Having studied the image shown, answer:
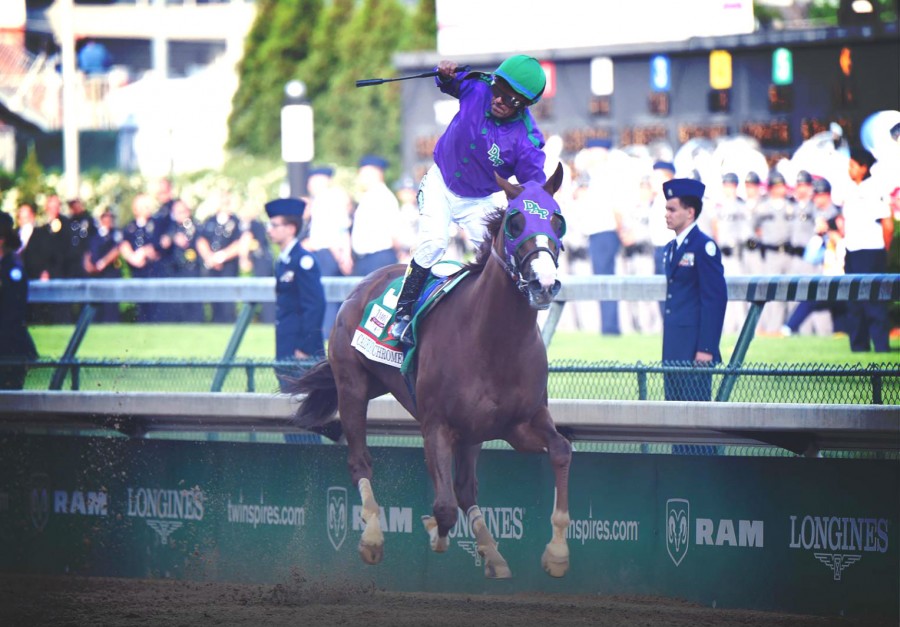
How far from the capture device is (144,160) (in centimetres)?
3831

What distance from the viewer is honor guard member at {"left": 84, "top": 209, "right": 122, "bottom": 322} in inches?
693

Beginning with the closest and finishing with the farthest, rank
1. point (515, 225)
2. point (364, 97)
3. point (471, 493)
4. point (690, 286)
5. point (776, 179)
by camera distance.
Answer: point (515, 225), point (471, 493), point (690, 286), point (776, 179), point (364, 97)

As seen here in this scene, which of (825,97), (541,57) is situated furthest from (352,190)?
(825,97)

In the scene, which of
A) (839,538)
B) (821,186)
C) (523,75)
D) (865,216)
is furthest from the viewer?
(821,186)

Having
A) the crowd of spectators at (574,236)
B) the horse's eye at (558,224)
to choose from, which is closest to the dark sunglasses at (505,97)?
the horse's eye at (558,224)

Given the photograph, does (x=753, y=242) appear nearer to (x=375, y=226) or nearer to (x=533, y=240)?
(x=375, y=226)

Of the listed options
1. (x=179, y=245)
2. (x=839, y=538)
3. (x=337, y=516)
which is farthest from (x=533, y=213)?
(x=179, y=245)

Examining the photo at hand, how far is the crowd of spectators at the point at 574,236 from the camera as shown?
550 inches

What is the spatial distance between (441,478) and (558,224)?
4.54ft

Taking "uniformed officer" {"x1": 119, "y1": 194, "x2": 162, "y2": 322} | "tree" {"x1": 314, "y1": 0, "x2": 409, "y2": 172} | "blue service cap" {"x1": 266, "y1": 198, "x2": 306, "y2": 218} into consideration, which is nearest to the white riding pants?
"blue service cap" {"x1": 266, "y1": 198, "x2": 306, "y2": 218}

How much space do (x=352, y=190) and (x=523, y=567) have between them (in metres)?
18.6

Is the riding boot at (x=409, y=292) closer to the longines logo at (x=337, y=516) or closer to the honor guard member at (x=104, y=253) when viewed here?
the longines logo at (x=337, y=516)

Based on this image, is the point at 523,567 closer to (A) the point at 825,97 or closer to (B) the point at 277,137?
(A) the point at 825,97

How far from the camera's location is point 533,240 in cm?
680
